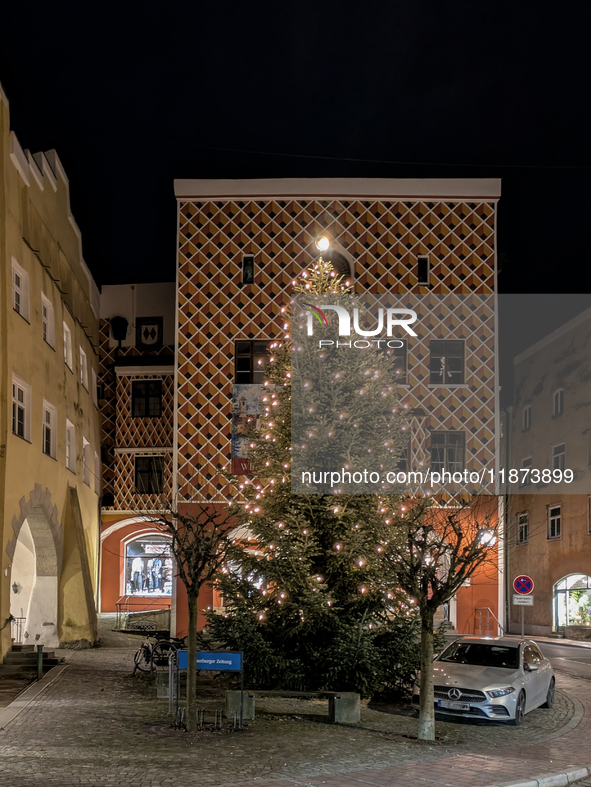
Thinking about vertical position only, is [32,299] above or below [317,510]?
above

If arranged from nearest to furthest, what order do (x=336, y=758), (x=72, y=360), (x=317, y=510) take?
(x=336, y=758), (x=317, y=510), (x=72, y=360)

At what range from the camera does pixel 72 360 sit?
98.4 feet

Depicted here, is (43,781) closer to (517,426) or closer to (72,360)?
(72,360)

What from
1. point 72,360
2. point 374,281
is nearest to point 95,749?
point 72,360

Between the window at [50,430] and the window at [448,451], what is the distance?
43.3 feet

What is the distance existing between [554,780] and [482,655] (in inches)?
247

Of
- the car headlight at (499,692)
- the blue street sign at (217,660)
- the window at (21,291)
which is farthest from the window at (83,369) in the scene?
the car headlight at (499,692)

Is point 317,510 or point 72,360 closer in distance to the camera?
point 317,510

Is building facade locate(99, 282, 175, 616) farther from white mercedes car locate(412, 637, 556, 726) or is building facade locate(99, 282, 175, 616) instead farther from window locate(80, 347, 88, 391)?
white mercedes car locate(412, 637, 556, 726)

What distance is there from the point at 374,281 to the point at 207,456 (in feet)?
29.4

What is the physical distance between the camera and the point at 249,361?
32.5 meters

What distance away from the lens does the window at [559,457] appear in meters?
40.1

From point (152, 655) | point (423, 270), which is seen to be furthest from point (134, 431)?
point (152, 655)

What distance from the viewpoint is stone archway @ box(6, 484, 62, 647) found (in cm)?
2570
